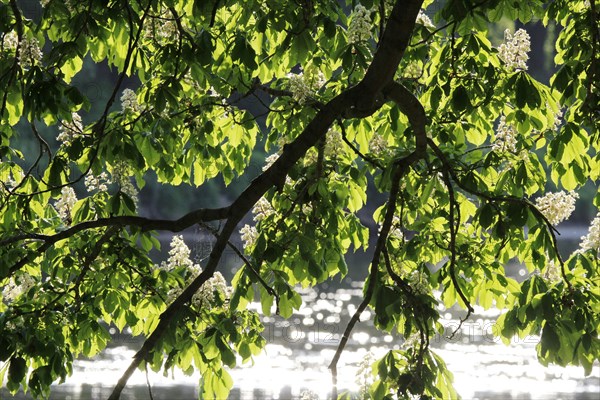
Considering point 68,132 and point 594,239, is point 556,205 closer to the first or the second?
point 594,239

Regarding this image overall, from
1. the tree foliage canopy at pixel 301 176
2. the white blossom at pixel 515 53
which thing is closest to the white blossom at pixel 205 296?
the tree foliage canopy at pixel 301 176

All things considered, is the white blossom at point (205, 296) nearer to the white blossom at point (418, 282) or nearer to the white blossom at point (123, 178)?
the white blossom at point (123, 178)

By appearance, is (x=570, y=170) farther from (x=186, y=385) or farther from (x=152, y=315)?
(x=186, y=385)

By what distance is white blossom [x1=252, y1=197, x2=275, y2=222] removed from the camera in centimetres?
555

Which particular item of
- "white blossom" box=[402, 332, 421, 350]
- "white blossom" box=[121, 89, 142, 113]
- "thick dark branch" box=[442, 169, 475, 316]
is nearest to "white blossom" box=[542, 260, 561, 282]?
"thick dark branch" box=[442, 169, 475, 316]

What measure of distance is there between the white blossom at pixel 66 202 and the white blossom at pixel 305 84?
5.18ft

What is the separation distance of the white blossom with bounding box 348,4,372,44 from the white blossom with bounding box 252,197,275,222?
105 cm

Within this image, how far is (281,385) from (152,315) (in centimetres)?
1208

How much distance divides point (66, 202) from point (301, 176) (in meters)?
1.85

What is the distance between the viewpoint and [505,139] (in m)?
5.73

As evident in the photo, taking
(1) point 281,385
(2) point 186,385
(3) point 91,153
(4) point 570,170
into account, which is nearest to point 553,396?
(1) point 281,385

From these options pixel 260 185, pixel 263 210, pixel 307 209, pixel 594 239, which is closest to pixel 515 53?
pixel 594 239

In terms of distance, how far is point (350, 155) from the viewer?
5.94 m

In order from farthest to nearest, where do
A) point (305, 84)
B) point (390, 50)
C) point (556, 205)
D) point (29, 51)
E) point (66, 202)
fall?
point (66, 202)
point (556, 205)
point (305, 84)
point (29, 51)
point (390, 50)
